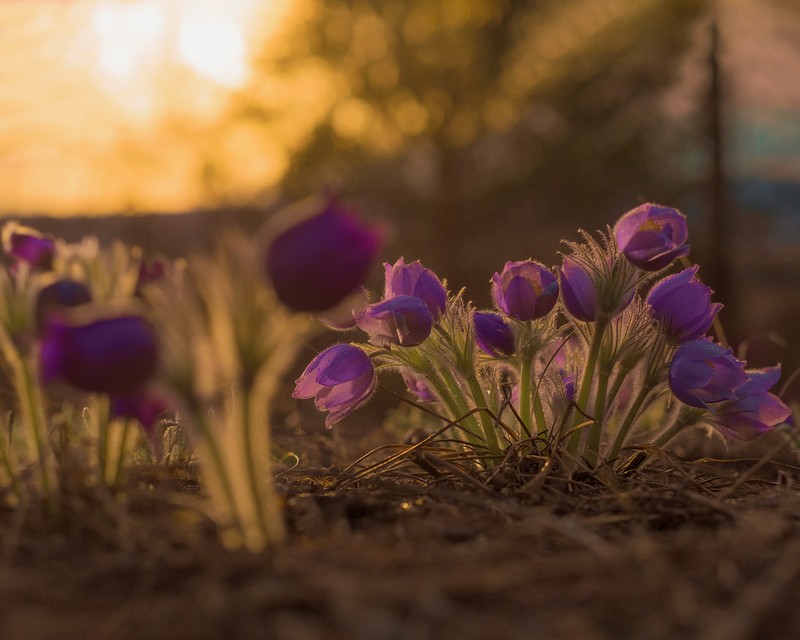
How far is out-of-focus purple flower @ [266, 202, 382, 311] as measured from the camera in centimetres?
92

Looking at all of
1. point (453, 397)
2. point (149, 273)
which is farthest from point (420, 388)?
point (149, 273)

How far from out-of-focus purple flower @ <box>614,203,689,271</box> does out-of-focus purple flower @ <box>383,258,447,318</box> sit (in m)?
0.31

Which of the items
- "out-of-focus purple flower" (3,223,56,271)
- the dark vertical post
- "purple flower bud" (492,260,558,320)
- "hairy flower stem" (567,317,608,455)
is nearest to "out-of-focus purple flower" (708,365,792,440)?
"hairy flower stem" (567,317,608,455)

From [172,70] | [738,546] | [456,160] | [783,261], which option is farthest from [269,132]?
[738,546]

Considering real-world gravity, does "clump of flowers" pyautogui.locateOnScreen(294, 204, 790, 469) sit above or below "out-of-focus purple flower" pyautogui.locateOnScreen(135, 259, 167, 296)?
below

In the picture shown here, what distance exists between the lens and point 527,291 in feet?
4.81

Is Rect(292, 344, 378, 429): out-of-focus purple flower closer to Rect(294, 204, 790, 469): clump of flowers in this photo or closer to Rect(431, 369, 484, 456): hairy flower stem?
Rect(294, 204, 790, 469): clump of flowers

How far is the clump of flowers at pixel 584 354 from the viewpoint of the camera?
4.67ft

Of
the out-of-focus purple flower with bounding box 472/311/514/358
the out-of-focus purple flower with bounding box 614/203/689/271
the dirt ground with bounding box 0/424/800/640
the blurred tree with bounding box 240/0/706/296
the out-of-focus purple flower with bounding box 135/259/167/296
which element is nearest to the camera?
the dirt ground with bounding box 0/424/800/640

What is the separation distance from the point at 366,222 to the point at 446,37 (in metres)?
8.59

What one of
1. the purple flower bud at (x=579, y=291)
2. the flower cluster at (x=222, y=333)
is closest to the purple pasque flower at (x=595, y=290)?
the purple flower bud at (x=579, y=291)

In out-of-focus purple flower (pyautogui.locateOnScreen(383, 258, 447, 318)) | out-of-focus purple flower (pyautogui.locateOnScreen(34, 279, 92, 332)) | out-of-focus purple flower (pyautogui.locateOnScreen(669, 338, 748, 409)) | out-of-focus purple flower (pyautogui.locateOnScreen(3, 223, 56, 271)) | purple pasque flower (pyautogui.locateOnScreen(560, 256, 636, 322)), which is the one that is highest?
out-of-focus purple flower (pyautogui.locateOnScreen(3, 223, 56, 271))

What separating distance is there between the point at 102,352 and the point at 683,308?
3.18 ft

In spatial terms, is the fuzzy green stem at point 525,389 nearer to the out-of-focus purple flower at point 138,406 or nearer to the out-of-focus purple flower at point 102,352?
the out-of-focus purple flower at point 138,406
